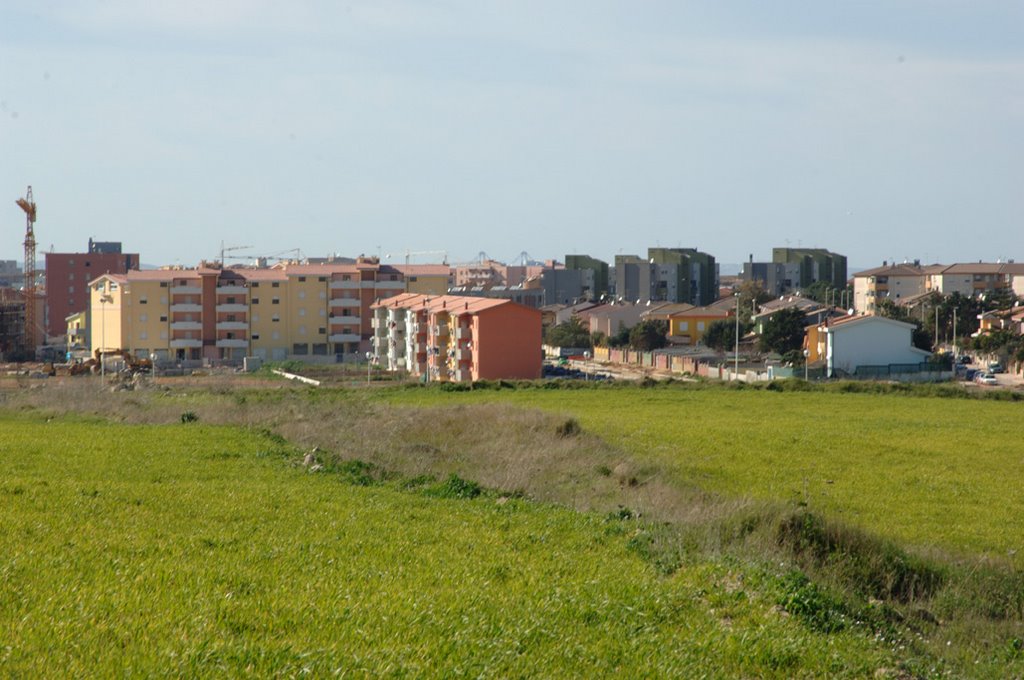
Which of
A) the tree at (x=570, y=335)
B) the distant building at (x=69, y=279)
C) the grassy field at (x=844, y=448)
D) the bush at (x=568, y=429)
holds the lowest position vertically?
the grassy field at (x=844, y=448)

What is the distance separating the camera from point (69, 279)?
10544 cm

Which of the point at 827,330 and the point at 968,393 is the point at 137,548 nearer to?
the point at 968,393

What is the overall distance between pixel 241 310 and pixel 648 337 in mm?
24548

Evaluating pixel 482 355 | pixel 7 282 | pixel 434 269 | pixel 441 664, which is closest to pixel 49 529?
pixel 441 664

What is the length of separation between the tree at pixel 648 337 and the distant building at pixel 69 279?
51790 mm

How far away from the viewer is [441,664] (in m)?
6.91

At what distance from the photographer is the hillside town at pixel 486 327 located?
54594mm

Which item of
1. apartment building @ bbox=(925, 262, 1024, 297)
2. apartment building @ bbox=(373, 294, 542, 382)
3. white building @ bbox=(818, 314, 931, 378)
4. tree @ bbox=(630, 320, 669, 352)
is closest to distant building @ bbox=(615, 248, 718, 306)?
apartment building @ bbox=(925, 262, 1024, 297)

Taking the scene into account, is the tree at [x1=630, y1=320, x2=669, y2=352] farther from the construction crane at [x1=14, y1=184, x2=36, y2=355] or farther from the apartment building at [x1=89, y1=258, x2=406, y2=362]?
the construction crane at [x1=14, y1=184, x2=36, y2=355]

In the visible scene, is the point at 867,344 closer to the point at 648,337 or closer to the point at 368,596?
the point at 648,337

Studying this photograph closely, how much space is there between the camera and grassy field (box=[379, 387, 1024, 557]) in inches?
Answer: 696

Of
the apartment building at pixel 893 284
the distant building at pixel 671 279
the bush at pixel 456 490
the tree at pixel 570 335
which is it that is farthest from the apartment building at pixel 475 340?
the distant building at pixel 671 279

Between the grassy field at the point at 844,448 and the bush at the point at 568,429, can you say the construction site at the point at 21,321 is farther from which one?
the bush at the point at 568,429

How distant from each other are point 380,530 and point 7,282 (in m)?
155
